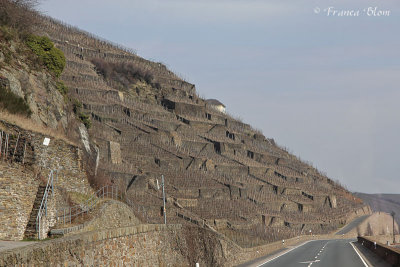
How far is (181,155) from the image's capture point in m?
93.2

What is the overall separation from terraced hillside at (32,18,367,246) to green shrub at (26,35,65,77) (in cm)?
340

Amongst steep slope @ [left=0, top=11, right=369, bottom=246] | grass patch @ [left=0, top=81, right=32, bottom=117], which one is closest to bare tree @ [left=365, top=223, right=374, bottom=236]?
steep slope @ [left=0, top=11, right=369, bottom=246]

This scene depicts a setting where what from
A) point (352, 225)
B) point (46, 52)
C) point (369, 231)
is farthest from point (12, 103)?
point (369, 231)

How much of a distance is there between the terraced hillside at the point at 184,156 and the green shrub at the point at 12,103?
11950mm

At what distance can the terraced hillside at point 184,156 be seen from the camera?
7162cm

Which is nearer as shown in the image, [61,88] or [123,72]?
[61,88]

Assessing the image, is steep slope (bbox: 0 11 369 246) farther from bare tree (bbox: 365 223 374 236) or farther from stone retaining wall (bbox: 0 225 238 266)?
stone retaining wall (bbox: 0 225 238 266)

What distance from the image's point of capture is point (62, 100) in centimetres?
4838

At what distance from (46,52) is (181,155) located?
44660 mm

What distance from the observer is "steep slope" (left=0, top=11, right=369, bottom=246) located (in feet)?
228

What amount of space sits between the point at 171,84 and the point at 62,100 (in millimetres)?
84739

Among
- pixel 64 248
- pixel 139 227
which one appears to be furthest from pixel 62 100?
pixel 64 248

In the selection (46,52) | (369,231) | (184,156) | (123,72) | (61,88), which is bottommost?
(369,231)

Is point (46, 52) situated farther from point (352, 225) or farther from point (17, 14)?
point (352, 225)
